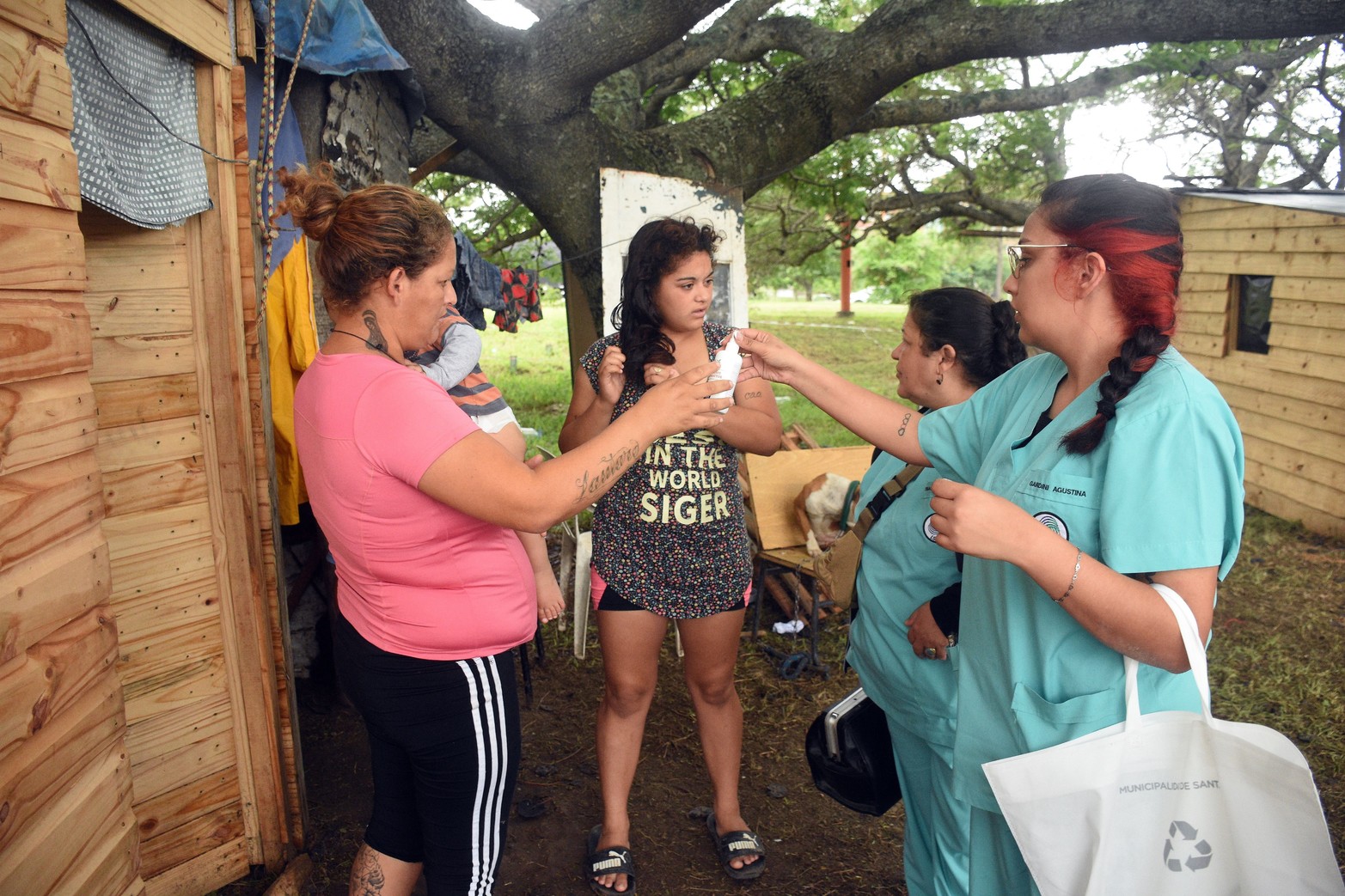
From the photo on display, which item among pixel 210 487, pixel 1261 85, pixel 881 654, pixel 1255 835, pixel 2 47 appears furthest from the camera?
pixel 1261 85

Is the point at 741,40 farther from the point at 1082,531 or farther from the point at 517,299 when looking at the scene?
the point at 1082,531

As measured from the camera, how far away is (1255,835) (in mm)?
1277

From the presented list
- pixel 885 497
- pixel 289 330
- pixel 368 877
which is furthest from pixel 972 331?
pixel 289 330

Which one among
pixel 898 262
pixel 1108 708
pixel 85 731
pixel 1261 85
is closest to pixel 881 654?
pixel 1108 708

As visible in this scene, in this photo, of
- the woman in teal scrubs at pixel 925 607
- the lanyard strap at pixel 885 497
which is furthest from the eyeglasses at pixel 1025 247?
the lanyard strap at pixel 885 497

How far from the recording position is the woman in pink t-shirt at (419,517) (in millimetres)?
1668

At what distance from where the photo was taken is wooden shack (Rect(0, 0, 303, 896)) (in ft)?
4.90

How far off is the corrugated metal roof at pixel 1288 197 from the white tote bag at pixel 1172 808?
6262 millimetres

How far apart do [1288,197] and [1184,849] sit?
7.61m

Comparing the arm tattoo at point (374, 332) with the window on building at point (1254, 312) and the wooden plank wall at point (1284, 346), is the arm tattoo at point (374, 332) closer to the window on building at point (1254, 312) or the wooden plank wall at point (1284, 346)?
the wooden plank wall at point (1284, 346)

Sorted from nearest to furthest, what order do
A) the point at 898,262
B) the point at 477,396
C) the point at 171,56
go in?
the point at 171,56, the point at 477,396, the point at 898,262

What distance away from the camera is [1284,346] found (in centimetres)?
701

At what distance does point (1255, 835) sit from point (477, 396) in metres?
2.67

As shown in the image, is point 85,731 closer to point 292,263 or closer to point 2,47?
point 2,47
